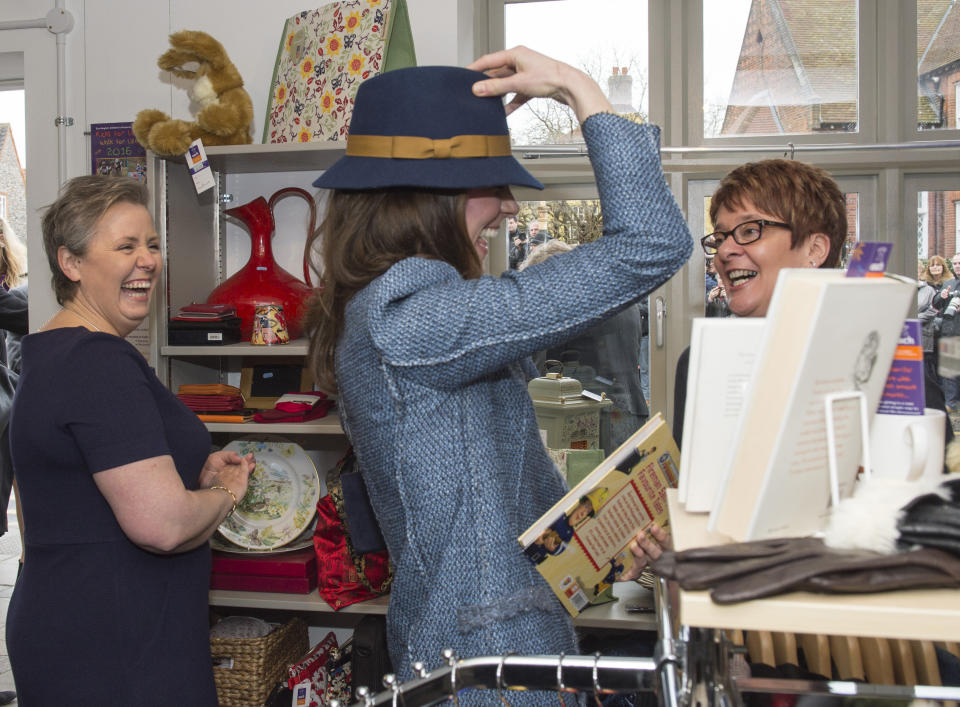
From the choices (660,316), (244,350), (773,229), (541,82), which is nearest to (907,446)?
(541,82)

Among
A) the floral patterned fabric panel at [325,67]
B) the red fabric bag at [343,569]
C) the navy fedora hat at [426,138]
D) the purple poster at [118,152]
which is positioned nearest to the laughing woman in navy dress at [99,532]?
the navy fedora hat at [426,138]

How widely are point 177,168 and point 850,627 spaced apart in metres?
2.37

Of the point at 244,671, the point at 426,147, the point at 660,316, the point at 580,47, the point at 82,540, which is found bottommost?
the point at 244,671

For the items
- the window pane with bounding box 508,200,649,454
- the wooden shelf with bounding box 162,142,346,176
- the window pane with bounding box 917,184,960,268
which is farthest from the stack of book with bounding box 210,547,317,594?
the window pane with bounding box 917,184,960,268

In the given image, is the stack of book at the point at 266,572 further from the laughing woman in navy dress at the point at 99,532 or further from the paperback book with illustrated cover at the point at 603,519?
the paperback book with illustrated cover at the point at 603,519

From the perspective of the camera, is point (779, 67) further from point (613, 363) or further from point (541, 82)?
point (541, 82)

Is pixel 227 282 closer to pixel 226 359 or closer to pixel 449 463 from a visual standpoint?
pixel 226 359

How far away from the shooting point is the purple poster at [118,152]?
274 centimetres

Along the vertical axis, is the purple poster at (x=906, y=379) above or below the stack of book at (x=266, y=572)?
above

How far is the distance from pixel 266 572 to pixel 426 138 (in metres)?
1.69

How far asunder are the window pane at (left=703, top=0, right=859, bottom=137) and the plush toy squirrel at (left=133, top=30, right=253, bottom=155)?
5.31ft

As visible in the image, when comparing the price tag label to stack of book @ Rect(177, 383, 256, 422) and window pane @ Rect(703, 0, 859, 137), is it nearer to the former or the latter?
stack of book @ Rect(177, 383, 256, 422)

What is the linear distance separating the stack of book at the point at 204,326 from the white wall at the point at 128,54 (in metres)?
0.69

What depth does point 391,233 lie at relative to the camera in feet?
3.49
